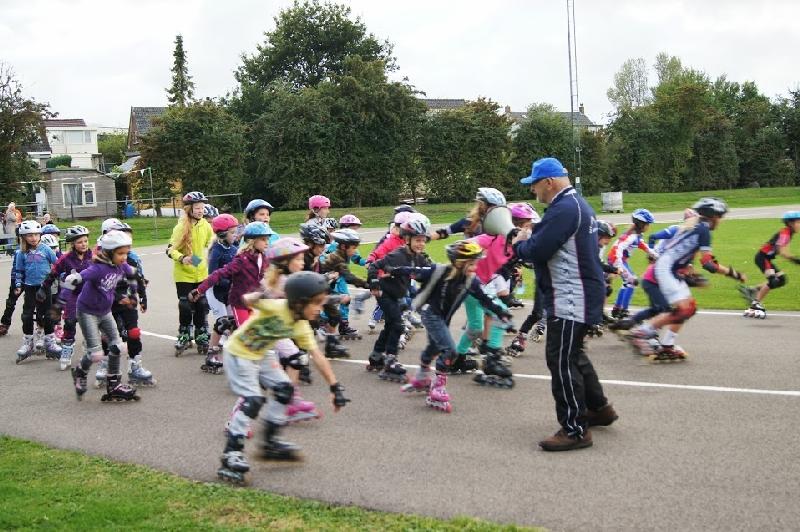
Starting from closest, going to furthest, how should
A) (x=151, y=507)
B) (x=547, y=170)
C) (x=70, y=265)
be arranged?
(x=151, y=507) < (x=547, y=170) < (x=70, y=265)

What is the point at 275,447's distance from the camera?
6.09 metres

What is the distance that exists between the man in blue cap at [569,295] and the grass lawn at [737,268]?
8.10 meters

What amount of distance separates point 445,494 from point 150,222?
1538 inches

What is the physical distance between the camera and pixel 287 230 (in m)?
38.9

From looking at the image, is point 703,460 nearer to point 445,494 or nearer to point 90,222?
point 445,494

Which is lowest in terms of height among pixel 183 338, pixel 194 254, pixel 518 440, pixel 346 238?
A: pixel 518 440

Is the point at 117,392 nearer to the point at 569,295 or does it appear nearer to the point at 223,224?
the point at 223,224

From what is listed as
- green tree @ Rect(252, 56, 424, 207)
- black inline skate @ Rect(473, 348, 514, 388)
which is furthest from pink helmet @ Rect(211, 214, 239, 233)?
green tree @ Rect(252, 56, 424, 207)

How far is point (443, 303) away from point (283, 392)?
7.82 feet

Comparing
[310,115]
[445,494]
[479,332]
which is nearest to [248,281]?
[479,332]

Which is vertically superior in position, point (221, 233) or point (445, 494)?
point (221, 233)

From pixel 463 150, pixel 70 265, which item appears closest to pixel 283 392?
pixel 70 265

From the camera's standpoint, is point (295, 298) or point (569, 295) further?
point (569, 295)

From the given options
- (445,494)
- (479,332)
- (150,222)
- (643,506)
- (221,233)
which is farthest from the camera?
(150,222)
